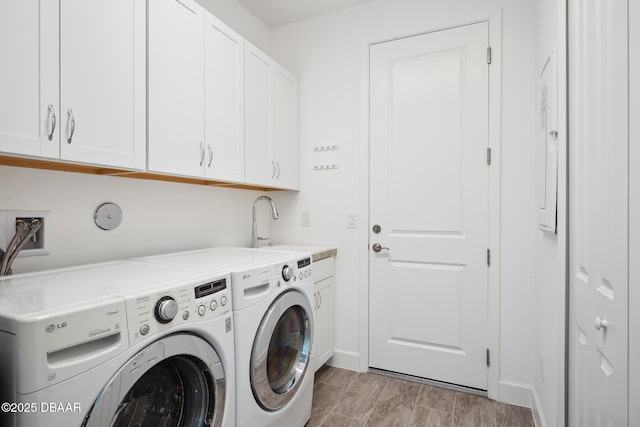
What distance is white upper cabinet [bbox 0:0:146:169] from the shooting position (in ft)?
3.36

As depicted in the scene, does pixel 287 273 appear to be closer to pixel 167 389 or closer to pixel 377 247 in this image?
pixel 167 389

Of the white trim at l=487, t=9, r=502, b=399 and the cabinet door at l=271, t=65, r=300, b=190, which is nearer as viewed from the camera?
the white trim at l=487, t=9, r=502, b=399

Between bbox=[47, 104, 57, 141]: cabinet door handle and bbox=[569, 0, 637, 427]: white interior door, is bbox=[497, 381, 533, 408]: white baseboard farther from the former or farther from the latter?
bbox=[47, 104, 57, 141]: cabinet door handle

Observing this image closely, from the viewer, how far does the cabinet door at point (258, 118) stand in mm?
2072

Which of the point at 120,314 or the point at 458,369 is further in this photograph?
the point at 458,369

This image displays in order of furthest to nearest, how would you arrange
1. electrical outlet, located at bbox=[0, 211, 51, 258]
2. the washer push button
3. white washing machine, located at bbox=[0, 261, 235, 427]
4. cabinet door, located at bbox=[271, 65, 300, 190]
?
cabinet door, located at bbox=[271, 65, 300, 190] → electrical outlet, located at bbox=[0, 211, 51, 258] → the washer push button → white washing machine, located at bbox=[0, 261, 235, 427]

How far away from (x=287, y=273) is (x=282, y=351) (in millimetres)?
389

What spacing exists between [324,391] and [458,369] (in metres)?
0.89

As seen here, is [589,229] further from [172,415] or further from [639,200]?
[172,415]

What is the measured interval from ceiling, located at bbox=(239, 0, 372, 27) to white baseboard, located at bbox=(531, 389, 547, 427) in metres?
2.76

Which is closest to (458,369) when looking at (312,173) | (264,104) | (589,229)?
(589,229)

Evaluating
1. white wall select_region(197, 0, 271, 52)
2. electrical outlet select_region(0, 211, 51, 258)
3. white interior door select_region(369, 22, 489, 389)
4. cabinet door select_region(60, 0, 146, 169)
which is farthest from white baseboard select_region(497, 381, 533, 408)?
white wall select_region(197, 0, 271, 52)

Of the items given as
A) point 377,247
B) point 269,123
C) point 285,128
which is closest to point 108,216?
point 269,123

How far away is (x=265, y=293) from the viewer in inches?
56.4
